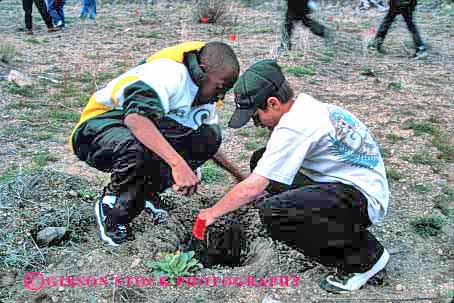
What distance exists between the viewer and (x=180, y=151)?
130 inches

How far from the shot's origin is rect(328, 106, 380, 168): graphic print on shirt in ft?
8.36

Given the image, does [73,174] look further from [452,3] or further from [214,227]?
[452,3]

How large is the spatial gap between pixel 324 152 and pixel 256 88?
418 millimetres

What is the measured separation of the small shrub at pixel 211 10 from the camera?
9836mm

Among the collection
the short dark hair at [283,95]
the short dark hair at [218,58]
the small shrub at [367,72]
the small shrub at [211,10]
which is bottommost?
the small shrub at [367,72]

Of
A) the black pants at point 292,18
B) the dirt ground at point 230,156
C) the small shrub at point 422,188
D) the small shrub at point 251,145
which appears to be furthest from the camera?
the black pants at point 292,18

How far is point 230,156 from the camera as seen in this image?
4.48 meters

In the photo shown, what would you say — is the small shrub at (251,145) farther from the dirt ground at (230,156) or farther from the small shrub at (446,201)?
the small shrub at (446,201)

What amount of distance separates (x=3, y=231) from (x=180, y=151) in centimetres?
107

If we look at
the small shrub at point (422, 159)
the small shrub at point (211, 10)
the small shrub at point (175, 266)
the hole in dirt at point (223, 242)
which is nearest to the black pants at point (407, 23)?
the small shrub at point (211, 10)

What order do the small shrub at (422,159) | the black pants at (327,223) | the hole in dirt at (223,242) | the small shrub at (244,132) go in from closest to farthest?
the black pants at (327,223) < the hole in dirt at (223,242) < the small shrub at (422,159) < the small shrub at (244,132)

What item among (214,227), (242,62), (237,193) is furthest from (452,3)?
(237,193)

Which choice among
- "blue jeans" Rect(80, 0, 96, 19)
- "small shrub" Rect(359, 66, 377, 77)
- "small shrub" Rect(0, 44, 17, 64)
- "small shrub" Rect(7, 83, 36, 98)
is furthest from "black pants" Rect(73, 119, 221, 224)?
"blue jeans" Rect(80, 0, 96, 19)

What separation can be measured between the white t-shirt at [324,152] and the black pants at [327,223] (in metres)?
0.06
